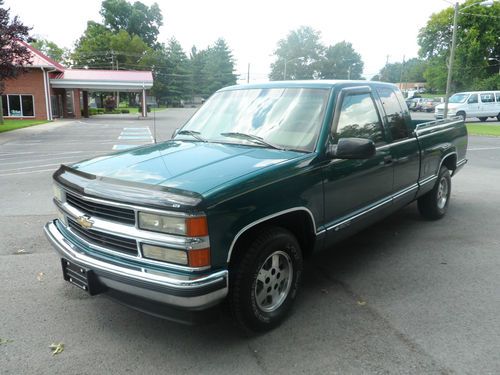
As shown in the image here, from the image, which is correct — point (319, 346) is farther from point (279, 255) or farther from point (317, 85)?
point (317, 85)

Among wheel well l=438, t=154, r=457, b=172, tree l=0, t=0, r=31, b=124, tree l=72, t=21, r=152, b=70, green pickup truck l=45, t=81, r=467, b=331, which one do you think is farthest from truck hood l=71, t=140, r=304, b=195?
tree l=72, t=21, r=152, b=70

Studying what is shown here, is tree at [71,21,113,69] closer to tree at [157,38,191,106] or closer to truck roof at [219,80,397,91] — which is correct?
tree at [157,38,191,106]

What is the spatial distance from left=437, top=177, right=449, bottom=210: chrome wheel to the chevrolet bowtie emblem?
496cm

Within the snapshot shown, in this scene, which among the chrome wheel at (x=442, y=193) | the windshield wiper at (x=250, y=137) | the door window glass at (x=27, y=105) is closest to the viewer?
the windshield wiper at (x=250, y=137)

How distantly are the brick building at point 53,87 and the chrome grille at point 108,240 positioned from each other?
94.8 feet

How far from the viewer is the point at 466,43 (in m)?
49.7

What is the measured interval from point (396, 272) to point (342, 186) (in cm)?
129

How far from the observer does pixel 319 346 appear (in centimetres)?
314

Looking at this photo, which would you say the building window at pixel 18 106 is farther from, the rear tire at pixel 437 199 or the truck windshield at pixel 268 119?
the rear tire at pixel 437 199

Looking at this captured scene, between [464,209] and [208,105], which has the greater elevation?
[208,105]

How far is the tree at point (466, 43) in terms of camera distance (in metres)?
49.1

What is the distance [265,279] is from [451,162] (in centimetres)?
447

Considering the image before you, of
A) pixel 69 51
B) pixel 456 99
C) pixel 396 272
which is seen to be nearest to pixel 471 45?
pixel 456 99

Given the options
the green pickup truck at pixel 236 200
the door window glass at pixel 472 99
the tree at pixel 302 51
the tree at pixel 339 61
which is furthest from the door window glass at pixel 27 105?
the tree at pixel 339 61
